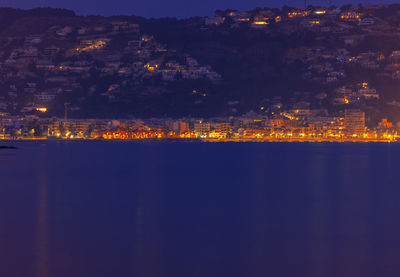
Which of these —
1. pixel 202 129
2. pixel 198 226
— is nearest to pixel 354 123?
pixel 202 129

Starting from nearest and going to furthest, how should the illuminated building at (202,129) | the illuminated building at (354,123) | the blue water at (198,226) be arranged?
the blue water at (198,226), the illuminated building at (354,123), the illuminated building at (202,129)

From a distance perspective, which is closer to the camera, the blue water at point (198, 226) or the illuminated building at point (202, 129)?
the blue water at point (198, 226)

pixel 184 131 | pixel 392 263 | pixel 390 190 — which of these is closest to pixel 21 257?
pixel 392 263

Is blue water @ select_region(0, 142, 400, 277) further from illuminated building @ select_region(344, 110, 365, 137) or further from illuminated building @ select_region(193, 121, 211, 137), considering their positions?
illuminated building @ select_region(193, 121, 211, 137)

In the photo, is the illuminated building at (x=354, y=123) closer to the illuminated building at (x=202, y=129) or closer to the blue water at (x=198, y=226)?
the illuminated building at (x=202, y=129)

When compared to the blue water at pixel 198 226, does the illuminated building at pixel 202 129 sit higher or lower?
higher

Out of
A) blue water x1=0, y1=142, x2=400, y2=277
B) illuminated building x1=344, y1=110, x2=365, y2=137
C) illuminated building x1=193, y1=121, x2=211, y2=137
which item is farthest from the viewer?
illuminated building x1=193, y1=121, x2=211, y2=137

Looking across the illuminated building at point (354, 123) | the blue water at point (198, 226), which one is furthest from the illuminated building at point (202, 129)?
the blue water at point (198, 226)

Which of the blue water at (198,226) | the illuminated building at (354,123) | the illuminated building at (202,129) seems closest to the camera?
the blue water at (198,226)

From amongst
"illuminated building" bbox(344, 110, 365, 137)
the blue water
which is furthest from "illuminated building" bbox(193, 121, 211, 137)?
the blue water
